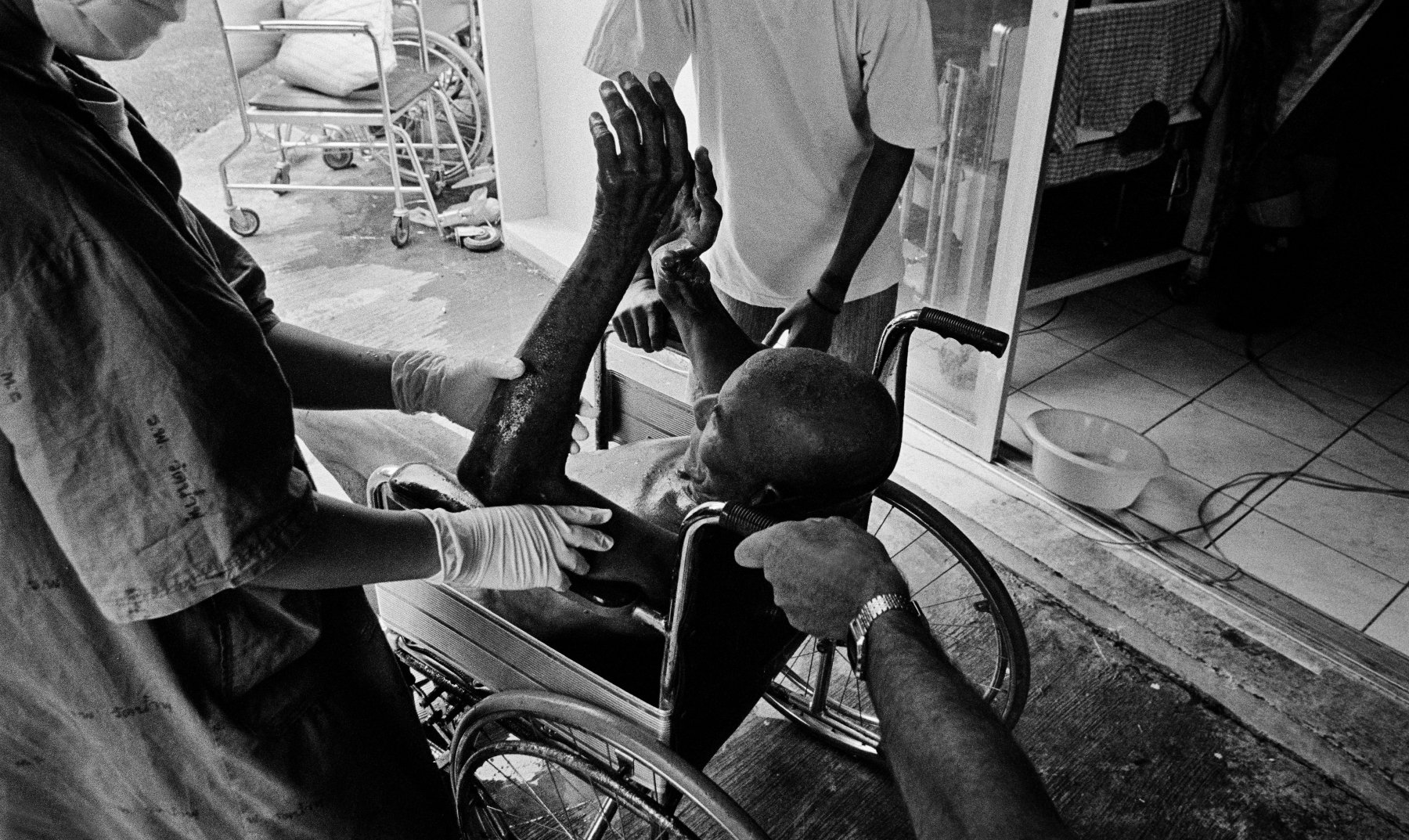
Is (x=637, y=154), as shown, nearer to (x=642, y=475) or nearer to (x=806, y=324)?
(x=642, y=475)

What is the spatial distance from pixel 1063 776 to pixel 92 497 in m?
2.03

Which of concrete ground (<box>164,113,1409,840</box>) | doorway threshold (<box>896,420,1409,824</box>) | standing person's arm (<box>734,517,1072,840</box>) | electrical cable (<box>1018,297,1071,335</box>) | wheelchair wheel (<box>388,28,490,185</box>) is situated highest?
standing person's arm (<box>734,517,1072,840</box>)

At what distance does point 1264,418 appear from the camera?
3.51 meters

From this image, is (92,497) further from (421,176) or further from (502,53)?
(421,176)

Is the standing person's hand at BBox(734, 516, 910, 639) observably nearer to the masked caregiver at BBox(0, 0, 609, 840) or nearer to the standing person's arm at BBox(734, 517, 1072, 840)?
the standing person's arm at BBox(734, 517, 1072, 840)

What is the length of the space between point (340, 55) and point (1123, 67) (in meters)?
3.85

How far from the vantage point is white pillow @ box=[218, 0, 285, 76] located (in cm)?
516

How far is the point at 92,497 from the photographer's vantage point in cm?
91

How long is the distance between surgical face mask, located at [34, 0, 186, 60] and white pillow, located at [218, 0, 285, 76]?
4.74 m

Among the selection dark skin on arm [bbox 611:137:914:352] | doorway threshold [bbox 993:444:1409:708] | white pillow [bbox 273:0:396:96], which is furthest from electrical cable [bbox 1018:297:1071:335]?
white pillow [bbox 273:0:396:96]

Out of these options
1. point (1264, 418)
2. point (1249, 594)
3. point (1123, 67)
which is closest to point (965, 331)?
point (1249, 594)

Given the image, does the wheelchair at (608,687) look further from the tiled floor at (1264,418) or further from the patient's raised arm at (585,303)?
the tiled floor at (1264,418)

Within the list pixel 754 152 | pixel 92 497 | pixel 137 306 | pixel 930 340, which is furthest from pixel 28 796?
pixel 930 340

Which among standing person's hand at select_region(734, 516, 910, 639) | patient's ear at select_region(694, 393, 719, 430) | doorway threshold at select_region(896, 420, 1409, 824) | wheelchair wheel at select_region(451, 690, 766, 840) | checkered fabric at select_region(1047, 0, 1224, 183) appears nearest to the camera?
standing person's hand at select_region(734, 516, 910, 639)
